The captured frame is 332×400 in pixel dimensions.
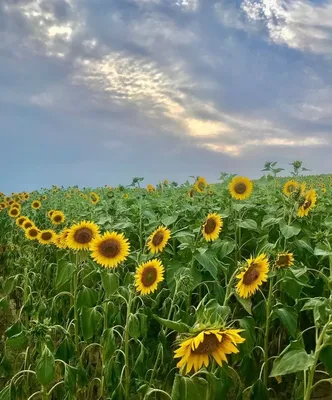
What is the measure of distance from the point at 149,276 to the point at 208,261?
0.45 meters

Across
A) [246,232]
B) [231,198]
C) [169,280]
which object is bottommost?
[169,280]

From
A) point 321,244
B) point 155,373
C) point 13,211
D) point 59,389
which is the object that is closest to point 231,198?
point 321,244

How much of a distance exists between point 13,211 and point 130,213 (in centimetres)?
287

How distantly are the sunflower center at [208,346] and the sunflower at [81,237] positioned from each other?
1606 millimetres

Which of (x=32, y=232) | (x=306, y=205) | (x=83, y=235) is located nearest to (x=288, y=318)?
(x=306, y=205)

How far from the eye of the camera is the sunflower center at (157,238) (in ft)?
9.86

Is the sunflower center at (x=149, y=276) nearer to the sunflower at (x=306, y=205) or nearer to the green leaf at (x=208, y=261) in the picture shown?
the green leaf at (x=208, y=261)

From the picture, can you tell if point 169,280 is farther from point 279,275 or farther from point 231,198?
point 231,198

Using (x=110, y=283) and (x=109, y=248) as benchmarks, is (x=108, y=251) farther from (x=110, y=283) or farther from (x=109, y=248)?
(x=110, y=283)

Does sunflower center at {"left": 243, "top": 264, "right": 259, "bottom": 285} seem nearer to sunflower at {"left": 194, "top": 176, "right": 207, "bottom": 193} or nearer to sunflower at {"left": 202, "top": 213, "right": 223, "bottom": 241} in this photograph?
sunflower at {"left": 202, "top": 213, "right": 223, "bottom": 241}

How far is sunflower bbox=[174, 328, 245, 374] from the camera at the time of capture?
Result: 1.49 m

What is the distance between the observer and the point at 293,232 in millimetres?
3023

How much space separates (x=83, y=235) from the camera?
3098 mm

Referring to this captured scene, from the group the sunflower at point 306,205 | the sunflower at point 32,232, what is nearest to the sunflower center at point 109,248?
the sunflower at point 306,205
